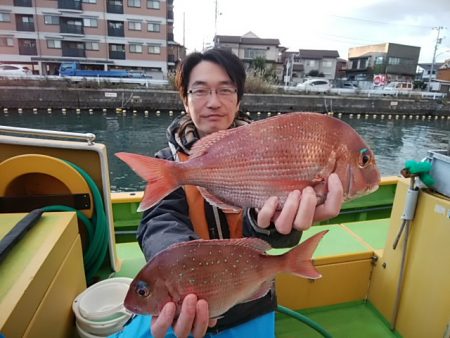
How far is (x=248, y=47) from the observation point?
161ft

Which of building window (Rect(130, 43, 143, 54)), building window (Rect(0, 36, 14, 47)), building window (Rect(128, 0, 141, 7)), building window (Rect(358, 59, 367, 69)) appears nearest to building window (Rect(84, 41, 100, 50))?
building window (Rect(130, 43, 143, 54))

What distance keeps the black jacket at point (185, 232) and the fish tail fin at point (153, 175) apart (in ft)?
1.08

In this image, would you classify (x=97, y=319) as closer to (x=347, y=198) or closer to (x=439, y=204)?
(x=347, y=198)

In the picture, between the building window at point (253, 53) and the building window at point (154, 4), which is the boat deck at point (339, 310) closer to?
the building window at point (154, 4)

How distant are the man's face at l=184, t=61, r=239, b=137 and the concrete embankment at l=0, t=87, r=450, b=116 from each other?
20.5 metres

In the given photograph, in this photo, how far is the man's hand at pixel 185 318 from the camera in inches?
43.1

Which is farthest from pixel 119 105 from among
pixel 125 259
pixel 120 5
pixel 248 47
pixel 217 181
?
pixel 248 47

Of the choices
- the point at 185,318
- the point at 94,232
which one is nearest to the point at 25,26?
the point at 94,232

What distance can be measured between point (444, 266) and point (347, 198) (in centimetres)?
144

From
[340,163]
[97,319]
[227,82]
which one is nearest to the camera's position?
[340,163]

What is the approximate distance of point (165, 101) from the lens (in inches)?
1021

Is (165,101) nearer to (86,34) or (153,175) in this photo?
(86,34)

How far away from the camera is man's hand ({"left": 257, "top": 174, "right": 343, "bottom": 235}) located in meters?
1.21

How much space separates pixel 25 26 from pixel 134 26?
1218 cm
